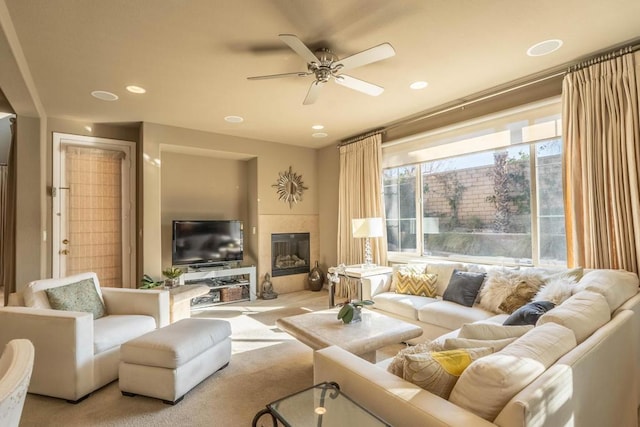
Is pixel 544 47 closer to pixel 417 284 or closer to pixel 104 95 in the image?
pixel 417 284

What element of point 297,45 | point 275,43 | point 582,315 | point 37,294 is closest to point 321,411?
point 582,315

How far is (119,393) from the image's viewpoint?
7.97ft

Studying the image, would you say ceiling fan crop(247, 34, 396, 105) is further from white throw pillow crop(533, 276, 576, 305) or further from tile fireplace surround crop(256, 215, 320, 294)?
tile fireplace surround crop(256, 215, 320, 294)

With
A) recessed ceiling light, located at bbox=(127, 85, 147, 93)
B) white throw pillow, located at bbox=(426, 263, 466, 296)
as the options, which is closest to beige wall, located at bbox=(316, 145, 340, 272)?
white throw pillow, located at bbox=(426, 263, 466, 296)

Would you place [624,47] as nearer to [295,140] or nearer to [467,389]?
[467,389]

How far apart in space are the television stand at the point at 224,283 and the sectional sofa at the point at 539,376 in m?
3.73

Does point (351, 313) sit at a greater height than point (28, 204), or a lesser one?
lesser

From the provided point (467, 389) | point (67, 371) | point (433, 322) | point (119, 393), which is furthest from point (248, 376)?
point (467, 389)

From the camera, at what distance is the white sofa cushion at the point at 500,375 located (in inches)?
41.2

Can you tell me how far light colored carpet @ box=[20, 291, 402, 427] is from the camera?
2.09 metres

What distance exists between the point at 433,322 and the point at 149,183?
4074 millimetres

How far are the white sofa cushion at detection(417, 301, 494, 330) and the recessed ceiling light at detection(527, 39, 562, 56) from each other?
2.29m

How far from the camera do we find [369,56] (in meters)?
2.36

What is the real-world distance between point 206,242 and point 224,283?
74 cm
